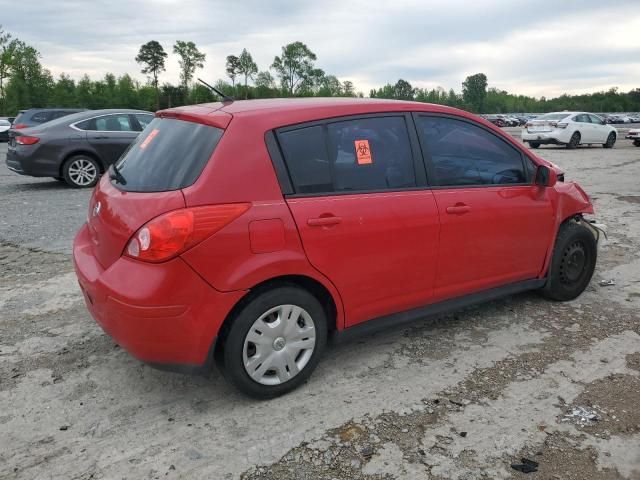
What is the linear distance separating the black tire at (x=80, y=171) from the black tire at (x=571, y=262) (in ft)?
29.1

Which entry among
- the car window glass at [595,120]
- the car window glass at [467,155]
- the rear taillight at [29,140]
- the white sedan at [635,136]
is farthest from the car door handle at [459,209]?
the white sedan at [635,136]

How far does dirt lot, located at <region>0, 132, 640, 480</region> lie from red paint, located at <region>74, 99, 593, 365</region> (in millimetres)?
379

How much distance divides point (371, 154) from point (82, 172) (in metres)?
8.69

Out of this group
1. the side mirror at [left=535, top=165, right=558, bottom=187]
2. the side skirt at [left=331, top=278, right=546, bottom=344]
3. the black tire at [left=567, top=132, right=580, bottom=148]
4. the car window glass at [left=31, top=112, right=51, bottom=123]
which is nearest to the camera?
the side skirt at [left=331, top=278, right=546, bottom=344]

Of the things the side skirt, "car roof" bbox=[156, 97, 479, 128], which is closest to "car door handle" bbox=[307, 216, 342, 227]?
"car roof" bbox=[156, 97, 479, 128]

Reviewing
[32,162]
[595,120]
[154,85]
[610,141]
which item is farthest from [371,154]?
[154,85]

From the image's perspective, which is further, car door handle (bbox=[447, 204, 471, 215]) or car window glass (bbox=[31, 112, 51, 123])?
car window glass (bbox=[31, 112, 51, 123])

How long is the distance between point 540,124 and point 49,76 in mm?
49086

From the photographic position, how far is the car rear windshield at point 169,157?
2850 mm

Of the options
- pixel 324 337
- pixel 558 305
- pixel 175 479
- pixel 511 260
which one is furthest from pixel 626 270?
pixel 175 479

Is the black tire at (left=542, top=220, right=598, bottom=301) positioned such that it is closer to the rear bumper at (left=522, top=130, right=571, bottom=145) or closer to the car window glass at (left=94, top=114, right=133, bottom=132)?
the car window glass at (left=94, top=114, right=133, bottom=132)

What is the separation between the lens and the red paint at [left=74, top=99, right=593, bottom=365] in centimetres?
272

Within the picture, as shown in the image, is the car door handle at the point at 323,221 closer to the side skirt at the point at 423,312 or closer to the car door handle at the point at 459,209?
the side skirt at the point at 423,312

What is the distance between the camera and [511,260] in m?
4.02
